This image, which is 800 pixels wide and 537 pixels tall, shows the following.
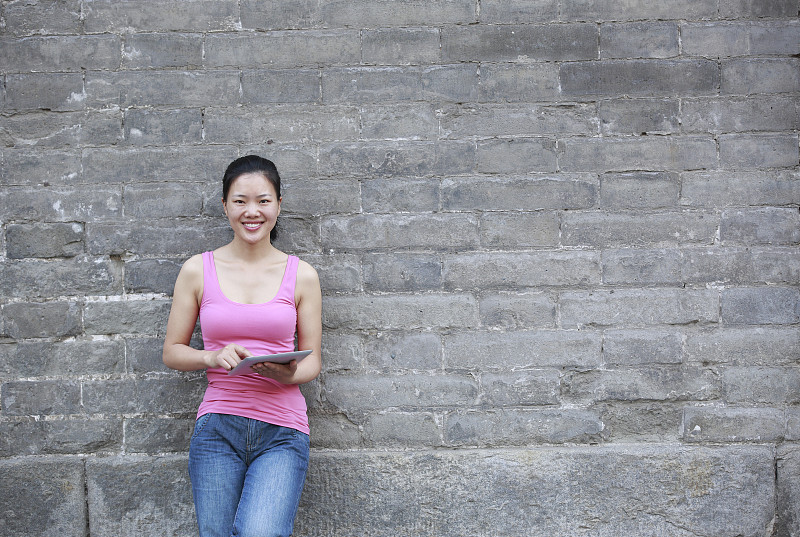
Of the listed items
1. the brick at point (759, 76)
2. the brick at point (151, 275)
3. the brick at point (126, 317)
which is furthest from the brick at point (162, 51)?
the brick at point (759, 76)

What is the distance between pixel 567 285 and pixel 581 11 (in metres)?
1.23

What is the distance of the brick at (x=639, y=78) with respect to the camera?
309 centimetres

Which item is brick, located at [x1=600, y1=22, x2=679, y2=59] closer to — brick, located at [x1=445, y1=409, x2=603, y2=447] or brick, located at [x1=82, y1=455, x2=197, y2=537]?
brick, located at [x1=445, y1=409, x2=603, y2=447]

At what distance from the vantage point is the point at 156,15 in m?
3.08

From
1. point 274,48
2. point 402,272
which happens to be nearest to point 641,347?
point 402,272

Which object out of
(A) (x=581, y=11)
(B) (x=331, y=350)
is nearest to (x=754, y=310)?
(A) (x=581, y=11)

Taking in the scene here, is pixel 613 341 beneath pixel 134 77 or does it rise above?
beneath

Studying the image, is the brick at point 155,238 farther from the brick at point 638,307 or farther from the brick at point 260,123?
the brick at point 638,307

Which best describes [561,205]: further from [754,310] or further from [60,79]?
[60,79]

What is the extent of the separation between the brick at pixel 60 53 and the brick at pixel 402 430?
78.1 inches

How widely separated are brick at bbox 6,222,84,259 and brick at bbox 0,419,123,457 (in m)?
0.76

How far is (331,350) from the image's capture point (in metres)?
3.09

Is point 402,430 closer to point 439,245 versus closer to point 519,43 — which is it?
point 439,245

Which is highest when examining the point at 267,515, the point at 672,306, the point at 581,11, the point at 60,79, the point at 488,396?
the point at 581,11
